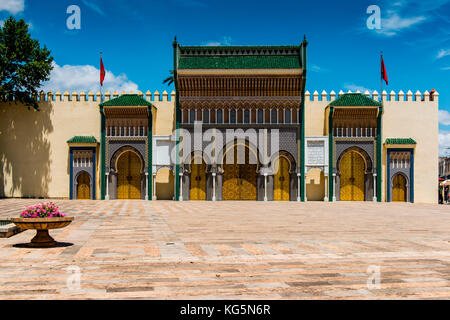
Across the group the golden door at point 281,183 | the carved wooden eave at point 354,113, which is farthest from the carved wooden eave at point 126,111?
the carved wooden eave at point 354,113

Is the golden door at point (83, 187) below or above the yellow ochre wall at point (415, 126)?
below

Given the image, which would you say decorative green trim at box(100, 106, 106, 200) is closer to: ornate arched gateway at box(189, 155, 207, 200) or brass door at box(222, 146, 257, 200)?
ornate arched gateway at box(189, 155, 207, 200)

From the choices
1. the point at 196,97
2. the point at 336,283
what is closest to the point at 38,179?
the point at 196,97

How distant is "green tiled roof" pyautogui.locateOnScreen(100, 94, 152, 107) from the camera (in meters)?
28.3

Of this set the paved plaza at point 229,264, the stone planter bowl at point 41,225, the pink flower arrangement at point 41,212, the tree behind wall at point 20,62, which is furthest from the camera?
the tree behind wall at point 20,62

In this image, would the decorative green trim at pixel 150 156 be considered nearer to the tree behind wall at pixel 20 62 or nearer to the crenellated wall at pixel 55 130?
the crenellated wall at pixel 55 130

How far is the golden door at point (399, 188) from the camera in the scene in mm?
28641

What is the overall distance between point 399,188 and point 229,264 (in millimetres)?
24514

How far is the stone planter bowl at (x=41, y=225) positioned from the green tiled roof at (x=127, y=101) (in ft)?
66.4

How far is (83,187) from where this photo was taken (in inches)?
1136

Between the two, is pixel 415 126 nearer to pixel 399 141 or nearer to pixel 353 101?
pixel 399 141
